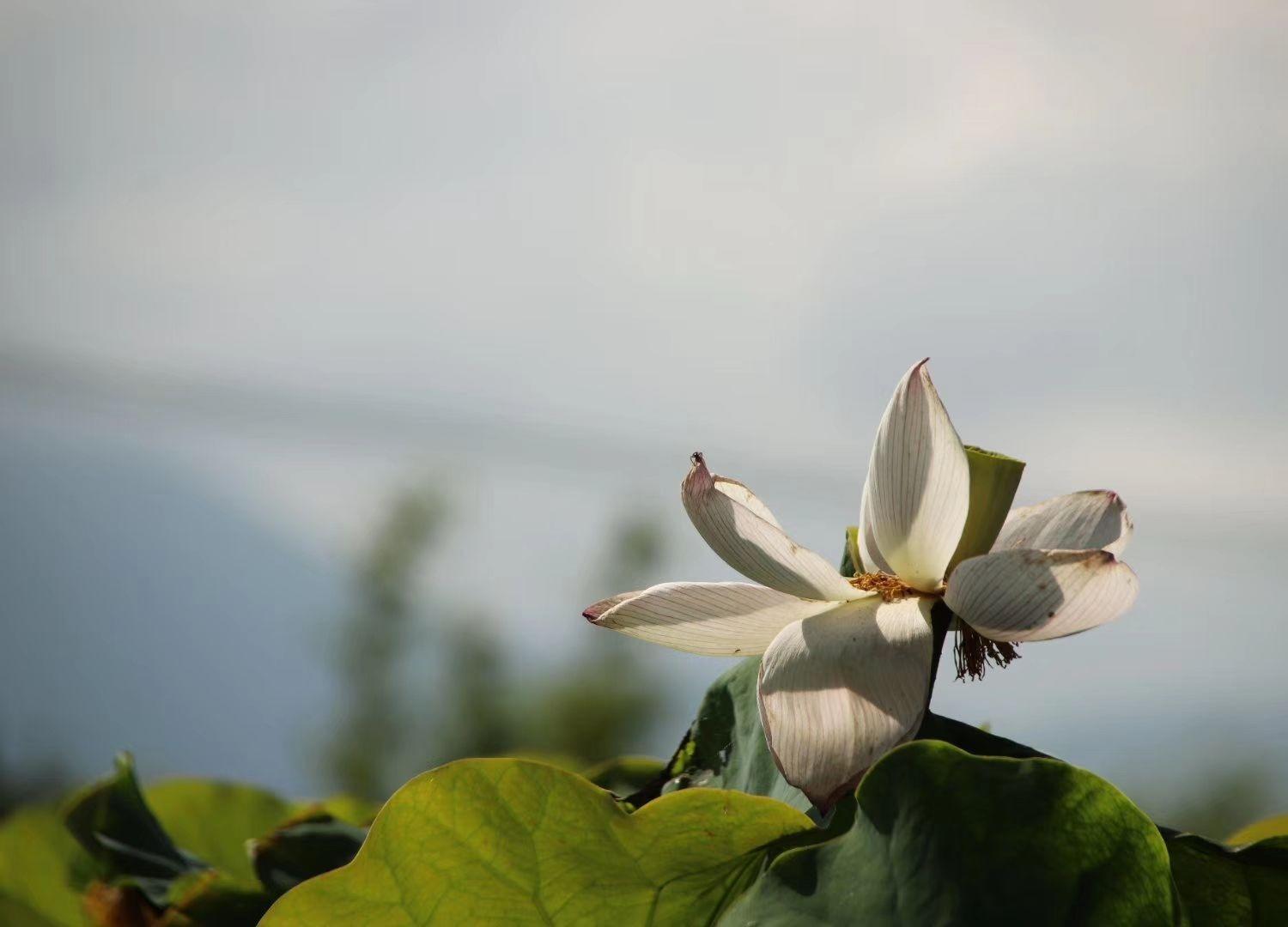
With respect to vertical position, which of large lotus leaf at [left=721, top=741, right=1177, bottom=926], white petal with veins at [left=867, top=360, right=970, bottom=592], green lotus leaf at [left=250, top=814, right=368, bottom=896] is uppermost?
white petal with veins at [left=867, top=360, right=970, bottom=592]

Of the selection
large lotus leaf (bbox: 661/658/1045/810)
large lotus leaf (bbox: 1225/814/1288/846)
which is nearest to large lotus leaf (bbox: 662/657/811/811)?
large lotus leaf (bbox: 661/658/1045/810)

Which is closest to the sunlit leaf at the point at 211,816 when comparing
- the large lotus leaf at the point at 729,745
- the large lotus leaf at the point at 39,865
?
the large lotus leaf at the point at 39,865

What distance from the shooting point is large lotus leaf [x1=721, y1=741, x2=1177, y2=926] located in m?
0.14

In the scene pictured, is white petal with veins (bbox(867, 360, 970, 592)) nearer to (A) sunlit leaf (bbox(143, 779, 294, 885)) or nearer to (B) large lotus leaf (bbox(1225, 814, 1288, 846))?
(B) large lotus leaf (bbox(1225, 814, 1288, 846))

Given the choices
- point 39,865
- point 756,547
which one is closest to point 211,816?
point 39,865

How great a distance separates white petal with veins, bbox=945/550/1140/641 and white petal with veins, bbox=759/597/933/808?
0.04 feet

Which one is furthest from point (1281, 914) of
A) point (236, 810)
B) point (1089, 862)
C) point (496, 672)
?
point (496, 672)

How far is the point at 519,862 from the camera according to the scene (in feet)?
0.50

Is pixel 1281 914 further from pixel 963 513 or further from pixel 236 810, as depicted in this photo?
pixel 236 810

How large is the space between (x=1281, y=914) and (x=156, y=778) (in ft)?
1.01

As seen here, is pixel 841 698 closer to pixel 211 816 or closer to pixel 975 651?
pixel 975 651

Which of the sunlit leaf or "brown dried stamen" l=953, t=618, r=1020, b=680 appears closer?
"brown dried stamen" l=953, t=618, r=1020, b=680

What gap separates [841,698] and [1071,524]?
0.05 m

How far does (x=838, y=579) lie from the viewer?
170 millimetres
